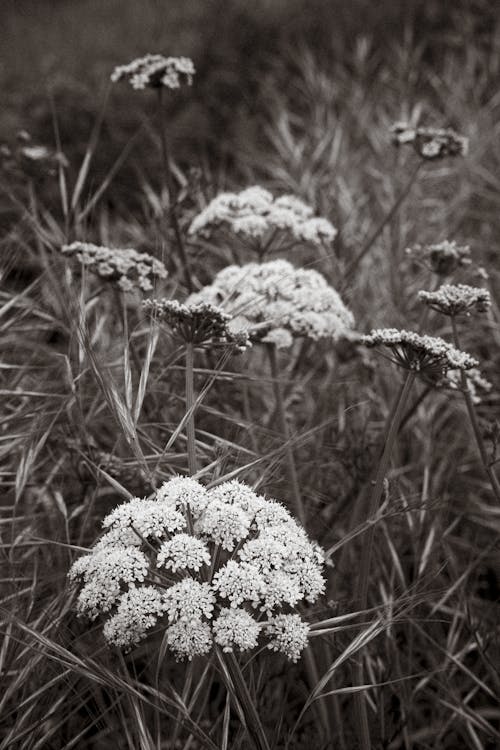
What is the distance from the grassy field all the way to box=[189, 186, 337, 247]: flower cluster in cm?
9

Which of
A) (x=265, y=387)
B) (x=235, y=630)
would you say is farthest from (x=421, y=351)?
(x=265, y=387)

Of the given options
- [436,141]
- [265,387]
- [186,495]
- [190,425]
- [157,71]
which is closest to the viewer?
[186,495]

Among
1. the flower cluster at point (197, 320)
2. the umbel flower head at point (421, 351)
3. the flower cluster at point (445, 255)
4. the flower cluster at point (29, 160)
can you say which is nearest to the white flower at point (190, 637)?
the flower cluster at point (197, 320)

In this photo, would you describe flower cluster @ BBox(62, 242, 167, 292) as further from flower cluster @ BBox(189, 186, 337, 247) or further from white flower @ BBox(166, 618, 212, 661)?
white flower @ BBox(166, 618, 212, 661)

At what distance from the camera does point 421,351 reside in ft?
5.59

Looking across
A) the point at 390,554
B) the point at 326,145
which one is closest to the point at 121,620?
the point at 390,554

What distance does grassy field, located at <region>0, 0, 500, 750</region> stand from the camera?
175cm

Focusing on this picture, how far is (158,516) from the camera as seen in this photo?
1.43 meters

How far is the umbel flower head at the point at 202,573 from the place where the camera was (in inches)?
52.9

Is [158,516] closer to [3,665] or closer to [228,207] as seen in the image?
[3,665]

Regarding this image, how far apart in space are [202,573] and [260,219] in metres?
1.28

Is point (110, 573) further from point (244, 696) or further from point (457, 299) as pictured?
point (457, 299)

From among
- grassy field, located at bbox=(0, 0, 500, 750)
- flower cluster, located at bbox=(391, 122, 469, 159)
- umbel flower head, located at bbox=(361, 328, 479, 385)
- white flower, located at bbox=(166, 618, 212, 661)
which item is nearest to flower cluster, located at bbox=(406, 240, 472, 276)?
grassy field, located at bbox=(0, 0, 500, 750)

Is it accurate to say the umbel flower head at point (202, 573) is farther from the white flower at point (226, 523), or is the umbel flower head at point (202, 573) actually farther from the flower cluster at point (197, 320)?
the flower cluster at point (197, 320)
